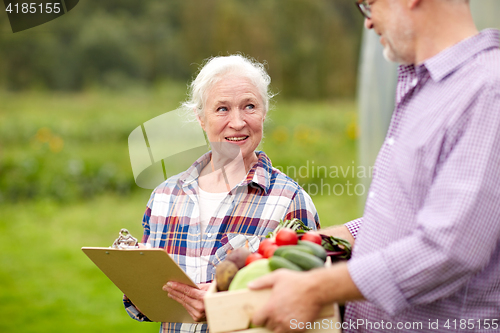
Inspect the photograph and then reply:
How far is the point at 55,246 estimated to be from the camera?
5.48 meters

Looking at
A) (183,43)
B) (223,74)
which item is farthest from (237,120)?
(183,43)

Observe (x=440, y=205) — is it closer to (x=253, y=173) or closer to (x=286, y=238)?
(x=286, y=238)

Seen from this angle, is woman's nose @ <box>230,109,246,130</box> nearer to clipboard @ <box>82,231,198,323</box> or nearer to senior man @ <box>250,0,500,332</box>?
clipboard @ <box>82,231,198,323</box>

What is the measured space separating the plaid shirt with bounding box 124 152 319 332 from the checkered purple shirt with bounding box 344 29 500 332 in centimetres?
62

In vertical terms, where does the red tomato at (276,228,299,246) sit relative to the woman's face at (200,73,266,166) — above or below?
below

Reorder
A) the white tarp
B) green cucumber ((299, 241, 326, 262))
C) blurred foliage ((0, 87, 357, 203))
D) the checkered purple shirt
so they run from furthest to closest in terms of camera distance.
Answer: blurred foliage ((0, 87, 357, 203))
the white tarp
green cucumber ((299, 241, 326, 262))
the checkered purple shirt

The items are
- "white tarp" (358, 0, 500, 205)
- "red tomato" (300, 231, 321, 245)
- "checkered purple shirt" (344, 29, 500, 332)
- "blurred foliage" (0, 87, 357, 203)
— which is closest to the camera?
"checkered purple shirt" (344, 29, 500, 332)

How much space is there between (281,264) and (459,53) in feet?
2.45

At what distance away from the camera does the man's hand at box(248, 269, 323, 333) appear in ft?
3.70

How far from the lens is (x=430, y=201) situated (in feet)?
3.70

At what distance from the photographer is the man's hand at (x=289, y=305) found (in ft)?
3.70

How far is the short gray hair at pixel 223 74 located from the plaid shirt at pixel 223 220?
0.39 m

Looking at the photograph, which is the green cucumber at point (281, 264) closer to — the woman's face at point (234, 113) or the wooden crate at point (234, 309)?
the wooden crate at point (234, 309)

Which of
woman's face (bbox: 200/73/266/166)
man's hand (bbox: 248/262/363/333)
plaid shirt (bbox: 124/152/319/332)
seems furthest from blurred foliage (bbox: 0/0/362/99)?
man's hand (bbox: 248/262/363/333)
